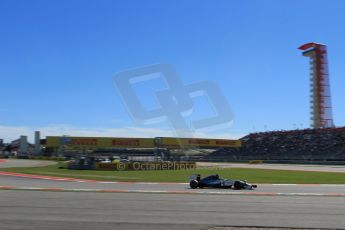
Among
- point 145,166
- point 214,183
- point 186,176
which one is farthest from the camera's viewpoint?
point 145,166

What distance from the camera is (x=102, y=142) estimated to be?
8212 centimetres

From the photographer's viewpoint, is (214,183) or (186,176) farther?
(186,176)

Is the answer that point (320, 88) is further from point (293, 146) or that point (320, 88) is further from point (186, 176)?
point (186, 176)

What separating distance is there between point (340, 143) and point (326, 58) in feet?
71.4

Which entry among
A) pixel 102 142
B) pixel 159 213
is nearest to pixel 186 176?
pixel 159 213

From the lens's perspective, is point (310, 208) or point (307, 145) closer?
point (310, 208)

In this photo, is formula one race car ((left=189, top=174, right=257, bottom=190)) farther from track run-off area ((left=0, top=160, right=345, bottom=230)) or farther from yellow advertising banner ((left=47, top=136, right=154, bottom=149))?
yellow advertising banner ((left=47, top=136, right=154, bottom=149))

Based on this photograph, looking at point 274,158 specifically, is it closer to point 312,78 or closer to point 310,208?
point 312,78

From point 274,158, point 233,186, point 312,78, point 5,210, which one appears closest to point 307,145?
point 274,158

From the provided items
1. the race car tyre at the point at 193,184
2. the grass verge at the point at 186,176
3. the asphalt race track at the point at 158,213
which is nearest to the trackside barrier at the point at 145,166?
the grass verge at the point at 186,176

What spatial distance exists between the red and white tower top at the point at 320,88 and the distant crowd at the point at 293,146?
12.3 feet

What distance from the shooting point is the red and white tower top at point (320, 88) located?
94.9 meters

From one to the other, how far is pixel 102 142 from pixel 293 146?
3449 centimetres

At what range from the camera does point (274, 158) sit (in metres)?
89.3
